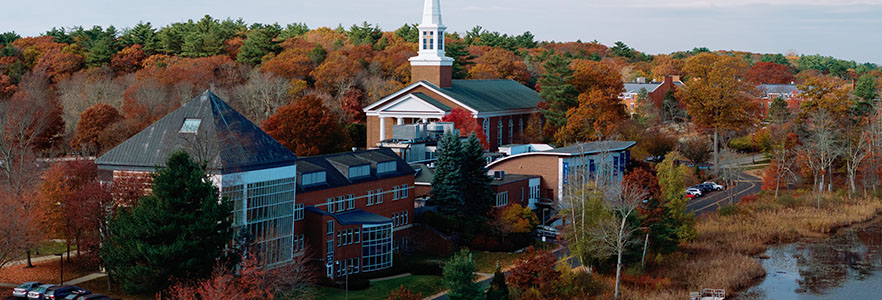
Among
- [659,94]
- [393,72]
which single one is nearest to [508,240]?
[393,72]

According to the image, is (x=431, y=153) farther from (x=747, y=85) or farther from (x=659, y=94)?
(x=659, y=94)

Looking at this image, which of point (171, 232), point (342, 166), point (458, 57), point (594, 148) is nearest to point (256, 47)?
point (458, 57)

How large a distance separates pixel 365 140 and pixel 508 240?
31.5 m

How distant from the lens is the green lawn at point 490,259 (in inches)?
1784

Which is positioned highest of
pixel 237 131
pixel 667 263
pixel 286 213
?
pixel 237 131

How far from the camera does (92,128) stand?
61719 mm

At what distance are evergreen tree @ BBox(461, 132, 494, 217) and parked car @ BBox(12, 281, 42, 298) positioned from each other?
2270 centimetres

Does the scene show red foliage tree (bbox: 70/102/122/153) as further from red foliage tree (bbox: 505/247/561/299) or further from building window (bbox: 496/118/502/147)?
red foliage tree (bbox: 505/247/561/299)

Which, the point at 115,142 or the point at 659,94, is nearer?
the point at 115,142

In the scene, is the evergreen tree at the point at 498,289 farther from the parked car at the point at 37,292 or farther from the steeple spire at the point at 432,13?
the steeple spire at the point at 432,13

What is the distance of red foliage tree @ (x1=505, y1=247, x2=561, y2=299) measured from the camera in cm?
3944

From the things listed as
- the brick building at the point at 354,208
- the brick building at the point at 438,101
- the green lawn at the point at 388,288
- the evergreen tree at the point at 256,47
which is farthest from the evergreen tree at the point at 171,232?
the evergreen tree at the point at 256,47

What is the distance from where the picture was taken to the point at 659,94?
108562 mm

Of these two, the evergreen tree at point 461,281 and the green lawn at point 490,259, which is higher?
the evergreen tree at point 461,281
